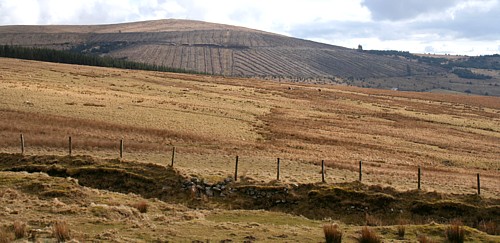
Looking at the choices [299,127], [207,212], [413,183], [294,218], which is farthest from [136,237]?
[299,127]

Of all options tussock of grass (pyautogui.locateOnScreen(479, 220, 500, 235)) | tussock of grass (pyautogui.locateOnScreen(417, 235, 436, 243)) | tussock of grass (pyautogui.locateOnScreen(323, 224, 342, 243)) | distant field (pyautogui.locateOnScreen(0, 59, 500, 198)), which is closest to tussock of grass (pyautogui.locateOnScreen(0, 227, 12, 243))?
tussock of grass (pyautogui.locateOnScreen(323, 224, 342, 243))

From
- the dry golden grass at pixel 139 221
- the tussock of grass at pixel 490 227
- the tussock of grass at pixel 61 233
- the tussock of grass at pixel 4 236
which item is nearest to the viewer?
the tussock of grass at pixel 4 236

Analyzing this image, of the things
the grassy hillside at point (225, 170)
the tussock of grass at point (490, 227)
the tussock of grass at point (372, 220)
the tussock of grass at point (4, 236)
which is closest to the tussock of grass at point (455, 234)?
the grassy hillside at point (225, 170)

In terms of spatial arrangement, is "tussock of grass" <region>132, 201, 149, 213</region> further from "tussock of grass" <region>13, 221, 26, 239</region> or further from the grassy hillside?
"tussock of grass" <region>13, 221, 26, 239</region>

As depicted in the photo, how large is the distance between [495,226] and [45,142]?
33648mm

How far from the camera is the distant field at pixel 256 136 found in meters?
34.2

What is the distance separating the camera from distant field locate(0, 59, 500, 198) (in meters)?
34.2

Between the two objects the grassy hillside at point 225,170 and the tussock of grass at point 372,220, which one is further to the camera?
the tussock of grass at point 372,220

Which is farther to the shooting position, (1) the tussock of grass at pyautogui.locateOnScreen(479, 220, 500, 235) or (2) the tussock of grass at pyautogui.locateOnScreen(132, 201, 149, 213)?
(2) the tussock of grass at pyautogui.locateOnScreen(132, 201, 149, 213)

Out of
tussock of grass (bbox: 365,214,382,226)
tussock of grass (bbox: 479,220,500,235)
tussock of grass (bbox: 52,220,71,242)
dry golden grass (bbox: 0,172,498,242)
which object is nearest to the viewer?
tussock of grass (bbox: 52,220,71,242)

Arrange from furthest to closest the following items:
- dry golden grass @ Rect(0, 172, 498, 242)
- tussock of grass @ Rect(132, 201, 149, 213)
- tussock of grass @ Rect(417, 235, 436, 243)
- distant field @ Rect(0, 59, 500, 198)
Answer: distant field @ Rect(0, 59, 500, 198), tussock of grass @ Rect(132, 201, 149, 213), tussock of grass @ Rect(417, 235, 436, 243), dry golden grass @ Rect(0, 172, 498, 242)

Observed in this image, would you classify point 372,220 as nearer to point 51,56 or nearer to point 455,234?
point 455,234

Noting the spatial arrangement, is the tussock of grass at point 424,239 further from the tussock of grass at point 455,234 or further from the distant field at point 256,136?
the distant field at point 256,136

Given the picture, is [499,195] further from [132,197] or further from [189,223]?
[132,197]
